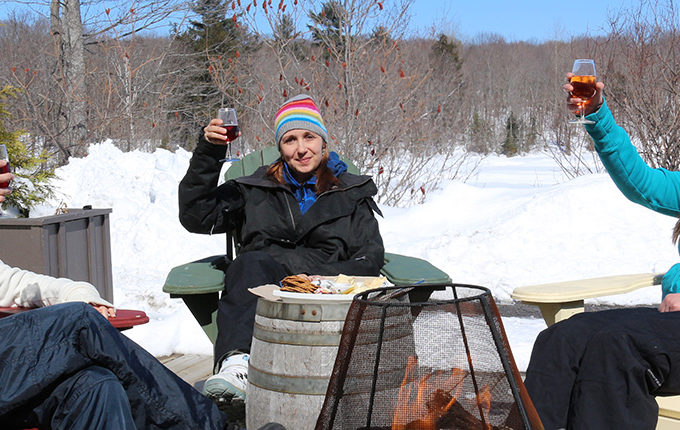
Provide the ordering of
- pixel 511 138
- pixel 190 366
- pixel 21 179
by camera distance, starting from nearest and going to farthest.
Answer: pixel 190 366 < pixel 21 179 < pixel 511 138

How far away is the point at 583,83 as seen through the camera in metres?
2.79

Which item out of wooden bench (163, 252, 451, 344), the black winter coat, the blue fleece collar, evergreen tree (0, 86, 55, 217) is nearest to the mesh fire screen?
wooden bench (163, 252, 451, 344)

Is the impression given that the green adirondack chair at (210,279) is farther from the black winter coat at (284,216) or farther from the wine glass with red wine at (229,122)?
the wine glass with red wine at (229,122)

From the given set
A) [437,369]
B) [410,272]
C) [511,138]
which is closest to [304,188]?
[410,272]

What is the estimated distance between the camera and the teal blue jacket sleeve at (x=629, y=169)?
282 cm

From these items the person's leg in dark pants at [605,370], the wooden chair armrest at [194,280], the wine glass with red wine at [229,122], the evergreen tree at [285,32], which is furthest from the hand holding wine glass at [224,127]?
the evergreen tree at [285,32]

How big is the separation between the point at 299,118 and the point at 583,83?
1.45 meters

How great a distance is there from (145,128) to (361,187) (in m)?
12.2

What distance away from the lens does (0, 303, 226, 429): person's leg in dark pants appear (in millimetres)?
1890

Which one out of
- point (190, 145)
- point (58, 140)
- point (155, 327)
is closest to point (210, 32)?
point (190, 145)

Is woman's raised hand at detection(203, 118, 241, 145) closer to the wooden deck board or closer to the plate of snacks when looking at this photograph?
the plate of snacks

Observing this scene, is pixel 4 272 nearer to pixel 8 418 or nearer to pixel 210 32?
pixel 8 418

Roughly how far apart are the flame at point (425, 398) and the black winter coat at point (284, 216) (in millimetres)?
1632

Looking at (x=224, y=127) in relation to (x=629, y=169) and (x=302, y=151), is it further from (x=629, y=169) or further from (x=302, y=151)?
(x=629, y=169)
